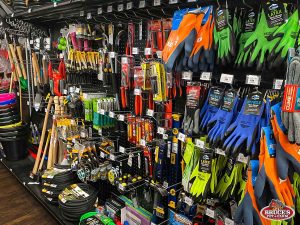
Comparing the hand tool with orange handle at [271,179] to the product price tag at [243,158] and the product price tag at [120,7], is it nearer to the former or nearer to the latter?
the product price tag at [243,158]

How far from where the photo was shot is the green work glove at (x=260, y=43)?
4.10 ft

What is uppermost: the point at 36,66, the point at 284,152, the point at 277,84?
the point at 36,66

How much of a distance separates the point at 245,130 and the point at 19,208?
2.72 metres

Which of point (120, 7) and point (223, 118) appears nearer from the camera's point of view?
point (223, 118)

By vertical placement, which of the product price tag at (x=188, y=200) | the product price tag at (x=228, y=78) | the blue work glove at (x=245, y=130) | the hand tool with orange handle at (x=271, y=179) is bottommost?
the product price tag at (x=188, y=200)

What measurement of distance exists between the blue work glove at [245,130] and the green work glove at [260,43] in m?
0.20

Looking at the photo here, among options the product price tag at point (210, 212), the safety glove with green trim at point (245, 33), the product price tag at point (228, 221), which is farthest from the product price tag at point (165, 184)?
the safety glove with green trim at point (245, 33)

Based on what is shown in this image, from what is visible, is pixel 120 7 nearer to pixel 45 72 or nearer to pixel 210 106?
pixel 210 106

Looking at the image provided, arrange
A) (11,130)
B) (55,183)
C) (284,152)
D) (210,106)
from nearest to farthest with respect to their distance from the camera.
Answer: (284,152)
(210,106)
(55,183)
(11,130)

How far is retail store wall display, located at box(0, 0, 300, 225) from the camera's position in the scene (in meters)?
1.24

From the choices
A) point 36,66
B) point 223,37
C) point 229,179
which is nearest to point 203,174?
point 229,179

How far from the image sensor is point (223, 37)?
138 centimetres

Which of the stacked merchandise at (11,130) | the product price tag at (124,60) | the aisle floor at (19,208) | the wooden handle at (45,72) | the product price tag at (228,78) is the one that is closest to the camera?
the product price tag at (228,78)

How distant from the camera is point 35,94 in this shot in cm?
386
